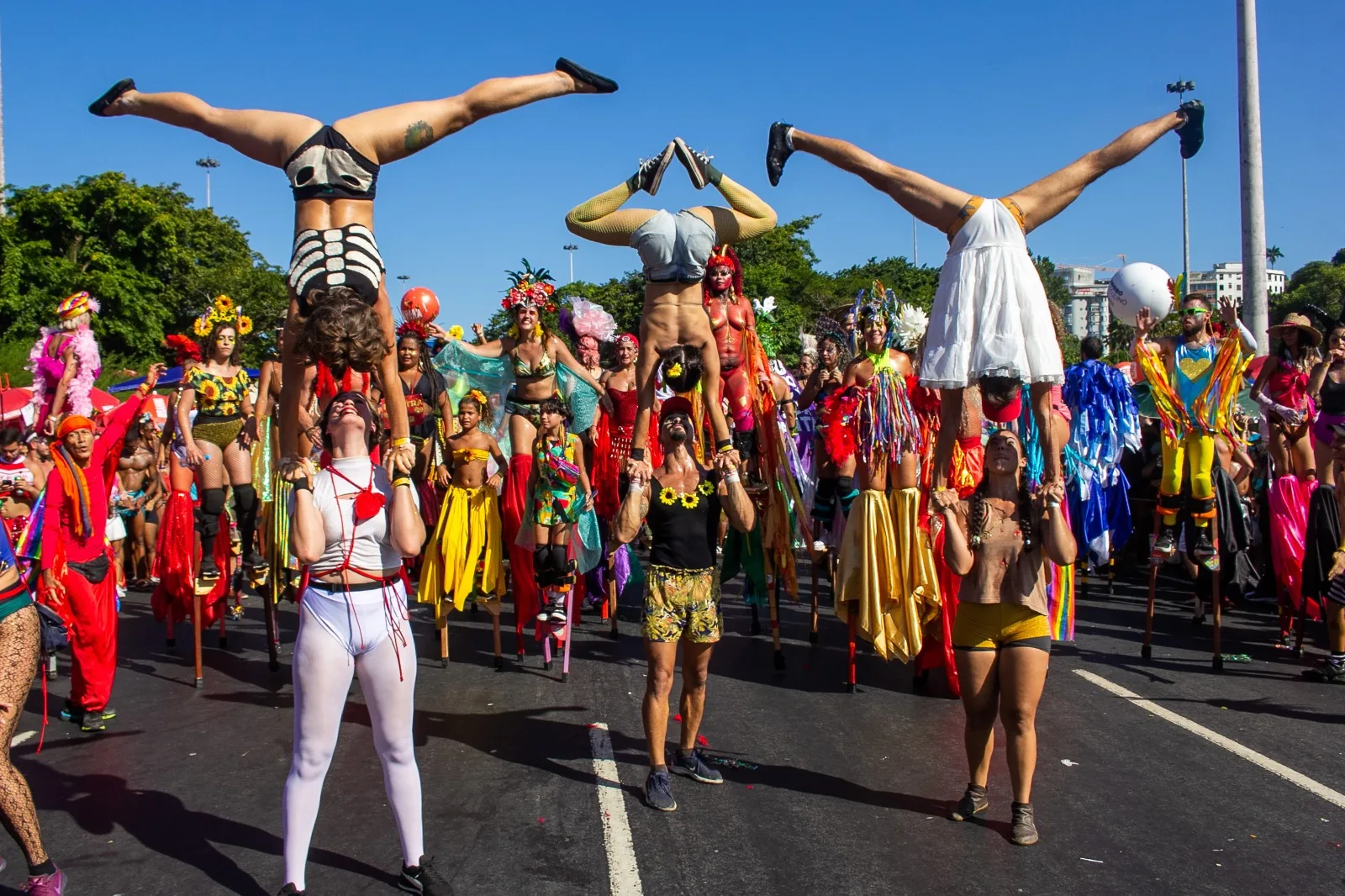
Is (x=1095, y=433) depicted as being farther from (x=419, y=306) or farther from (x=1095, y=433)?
(x=419, y=306)

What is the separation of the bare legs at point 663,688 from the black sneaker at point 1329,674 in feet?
14.6

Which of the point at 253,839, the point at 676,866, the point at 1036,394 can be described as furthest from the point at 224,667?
the point at 1036,394

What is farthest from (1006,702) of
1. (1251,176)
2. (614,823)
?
(1251,176)

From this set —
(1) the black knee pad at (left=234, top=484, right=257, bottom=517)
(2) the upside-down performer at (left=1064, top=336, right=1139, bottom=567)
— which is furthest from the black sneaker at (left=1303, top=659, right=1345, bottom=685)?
(1) the black knee pad at (left=234, top=484, right=257, bottom=517)

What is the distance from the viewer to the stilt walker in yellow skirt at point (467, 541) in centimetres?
746

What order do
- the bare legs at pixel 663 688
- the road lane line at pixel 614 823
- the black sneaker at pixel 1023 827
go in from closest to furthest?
the road lane line at pixel 614 823 < the black sneaker at pixel 1023 827 < the bare legs at pixel 663 688

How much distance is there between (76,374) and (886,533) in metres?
6.32

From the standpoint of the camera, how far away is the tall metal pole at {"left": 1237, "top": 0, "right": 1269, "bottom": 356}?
1432 centimetres

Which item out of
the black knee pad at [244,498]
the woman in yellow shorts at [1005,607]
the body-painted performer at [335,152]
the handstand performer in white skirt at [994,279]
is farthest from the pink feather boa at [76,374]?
the woman in yellow shorts at [1005,607]

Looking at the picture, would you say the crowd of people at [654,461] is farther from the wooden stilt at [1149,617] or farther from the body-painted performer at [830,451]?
the wooden stilt at [1149,617]

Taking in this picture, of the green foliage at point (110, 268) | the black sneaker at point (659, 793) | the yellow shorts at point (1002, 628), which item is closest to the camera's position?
the yellow shorts at point (1002, 628)

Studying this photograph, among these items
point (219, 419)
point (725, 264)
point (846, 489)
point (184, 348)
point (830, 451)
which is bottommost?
point (846, 489)

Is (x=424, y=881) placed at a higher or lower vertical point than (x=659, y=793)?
lower

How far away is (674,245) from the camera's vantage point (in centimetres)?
639
